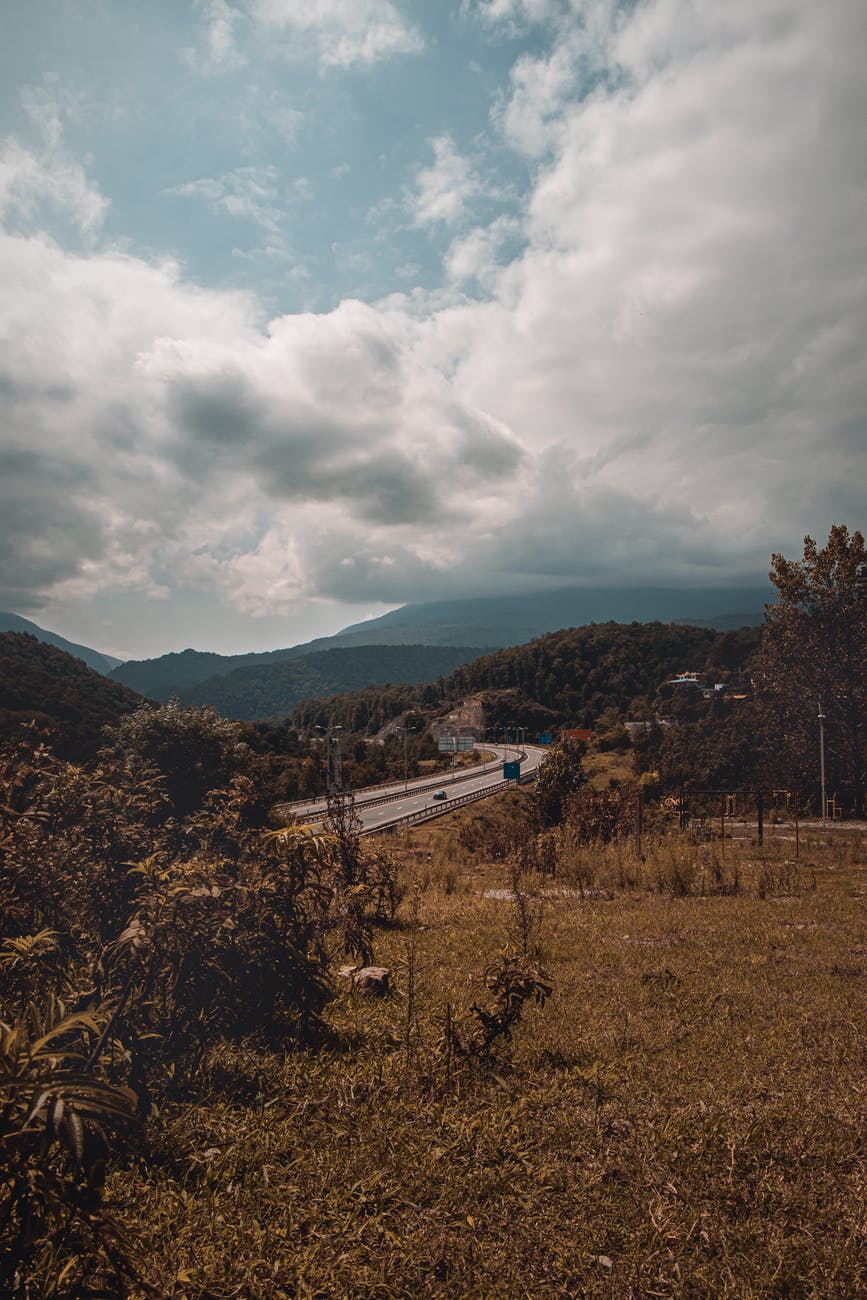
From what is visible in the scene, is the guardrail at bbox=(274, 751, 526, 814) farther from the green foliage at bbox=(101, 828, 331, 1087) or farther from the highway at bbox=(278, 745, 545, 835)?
the green foliage at bbox=(101, 828, 331, 1087)

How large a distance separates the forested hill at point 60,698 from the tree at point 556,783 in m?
18.4

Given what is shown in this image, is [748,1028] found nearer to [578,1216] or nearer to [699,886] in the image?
[578,1216]

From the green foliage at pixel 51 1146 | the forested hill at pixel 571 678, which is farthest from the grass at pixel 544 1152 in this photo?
the forested hill at pixel 571 678

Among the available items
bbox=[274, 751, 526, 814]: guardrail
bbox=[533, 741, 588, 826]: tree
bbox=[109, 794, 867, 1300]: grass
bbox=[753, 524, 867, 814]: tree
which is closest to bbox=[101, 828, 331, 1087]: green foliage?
bbox=[109, 794, 867, 1300]: grass

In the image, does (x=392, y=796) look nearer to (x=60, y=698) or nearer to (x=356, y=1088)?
(x=60, y=698)

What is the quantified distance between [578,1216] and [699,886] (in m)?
9.77

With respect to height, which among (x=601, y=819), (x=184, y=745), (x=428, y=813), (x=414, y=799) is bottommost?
(x=414, y=799)

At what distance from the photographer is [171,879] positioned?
464cm

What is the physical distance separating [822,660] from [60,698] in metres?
49.1

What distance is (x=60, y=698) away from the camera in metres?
49.3

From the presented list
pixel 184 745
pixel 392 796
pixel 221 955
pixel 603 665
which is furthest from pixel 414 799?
pixel 603 665

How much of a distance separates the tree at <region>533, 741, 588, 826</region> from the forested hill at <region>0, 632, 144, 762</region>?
18419mm

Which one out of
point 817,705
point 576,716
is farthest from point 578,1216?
point 576,716

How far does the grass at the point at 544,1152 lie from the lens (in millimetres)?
3219
